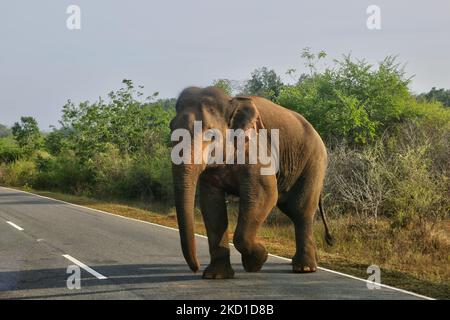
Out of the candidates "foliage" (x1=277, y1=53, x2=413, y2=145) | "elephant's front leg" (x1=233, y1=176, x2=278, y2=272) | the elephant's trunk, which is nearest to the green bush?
"foliage" (x1=277, y1=53, x2=413, y2=145)

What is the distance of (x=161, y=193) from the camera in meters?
28.2

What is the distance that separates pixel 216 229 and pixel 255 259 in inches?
29.2

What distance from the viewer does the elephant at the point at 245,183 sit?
775 cm

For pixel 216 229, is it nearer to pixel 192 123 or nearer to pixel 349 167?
pixel 192 123

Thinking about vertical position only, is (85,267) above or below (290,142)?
below

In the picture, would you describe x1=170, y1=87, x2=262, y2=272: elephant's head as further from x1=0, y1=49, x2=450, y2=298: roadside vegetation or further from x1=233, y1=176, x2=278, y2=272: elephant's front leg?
x1=0, y1=49, x2=450, y2=298: roadside vegetation

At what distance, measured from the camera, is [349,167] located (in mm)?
18266

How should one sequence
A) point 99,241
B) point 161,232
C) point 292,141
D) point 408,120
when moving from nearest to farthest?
point 292,141 < point 99,241 < point 161,232 < point 408,120

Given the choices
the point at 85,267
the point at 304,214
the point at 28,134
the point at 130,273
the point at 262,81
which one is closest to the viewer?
the point at 130,273

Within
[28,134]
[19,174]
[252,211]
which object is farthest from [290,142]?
[28,134]

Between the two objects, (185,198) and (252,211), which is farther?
(252,211)
